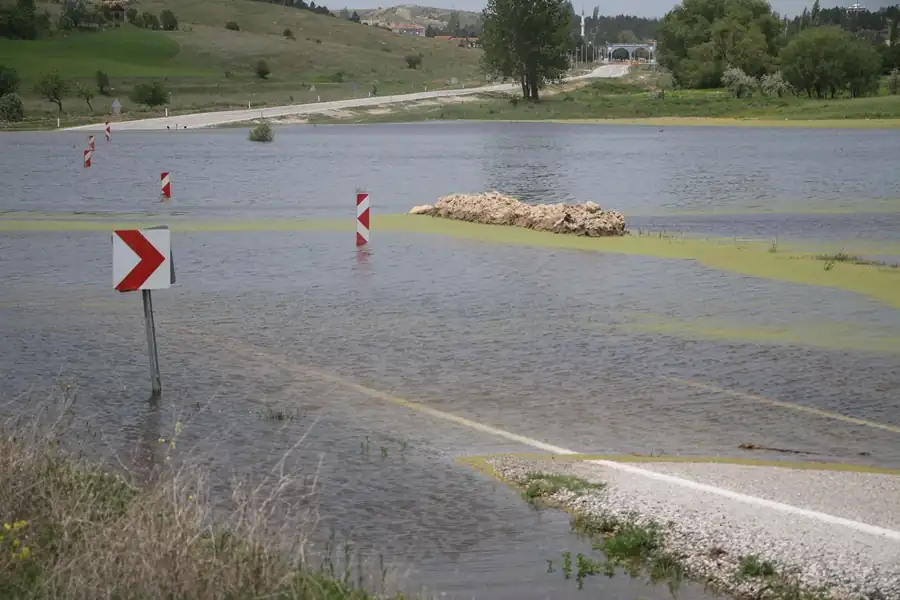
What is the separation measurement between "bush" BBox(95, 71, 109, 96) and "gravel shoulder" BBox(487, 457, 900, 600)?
145718 mm

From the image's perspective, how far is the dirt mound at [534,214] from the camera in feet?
97.2

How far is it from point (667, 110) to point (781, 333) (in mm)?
110704

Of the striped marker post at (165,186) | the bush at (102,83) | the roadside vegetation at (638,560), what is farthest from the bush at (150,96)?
the roadside vegetation at (638,560)

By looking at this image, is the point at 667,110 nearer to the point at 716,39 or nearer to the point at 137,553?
the point at 716,39

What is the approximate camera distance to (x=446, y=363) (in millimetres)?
16391

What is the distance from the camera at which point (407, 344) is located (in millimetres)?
17641

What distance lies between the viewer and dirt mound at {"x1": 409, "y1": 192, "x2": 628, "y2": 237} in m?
29.6

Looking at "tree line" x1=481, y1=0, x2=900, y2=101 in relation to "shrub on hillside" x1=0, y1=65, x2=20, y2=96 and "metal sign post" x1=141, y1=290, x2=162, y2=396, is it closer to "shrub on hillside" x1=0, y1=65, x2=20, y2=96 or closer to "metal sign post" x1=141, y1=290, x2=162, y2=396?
"shrub on hillside" x1=0, y1=65, x2=20, y2=96

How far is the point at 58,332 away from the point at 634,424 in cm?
875

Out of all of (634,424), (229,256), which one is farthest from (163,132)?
(634,424)

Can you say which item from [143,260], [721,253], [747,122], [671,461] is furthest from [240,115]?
[671,461]

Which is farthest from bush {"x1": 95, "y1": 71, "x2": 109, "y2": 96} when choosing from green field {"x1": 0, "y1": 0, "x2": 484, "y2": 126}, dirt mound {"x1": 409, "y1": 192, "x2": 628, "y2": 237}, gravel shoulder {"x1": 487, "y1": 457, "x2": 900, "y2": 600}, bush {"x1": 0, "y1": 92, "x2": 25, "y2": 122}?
gravel shoulder {"x1": 487, "y1": 457, "x2": 900, "y2": 600}

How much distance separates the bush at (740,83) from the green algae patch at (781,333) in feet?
387

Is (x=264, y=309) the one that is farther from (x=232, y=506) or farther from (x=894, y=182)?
(x=894, y=182)
